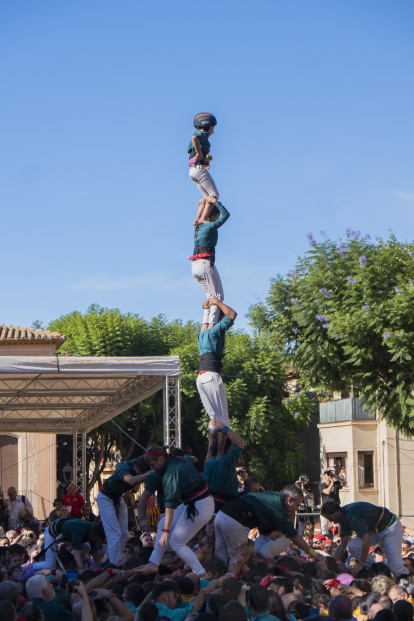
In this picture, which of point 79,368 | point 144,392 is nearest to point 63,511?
point 79,368

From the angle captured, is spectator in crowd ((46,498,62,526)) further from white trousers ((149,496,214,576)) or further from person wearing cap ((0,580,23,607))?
person wearing cap ((0,580,23,607))

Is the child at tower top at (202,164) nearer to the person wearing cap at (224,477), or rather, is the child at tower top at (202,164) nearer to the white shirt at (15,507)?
the person wearing cap at (224,477)

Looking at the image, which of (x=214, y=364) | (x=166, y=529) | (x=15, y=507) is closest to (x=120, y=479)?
(x=166, y=529)

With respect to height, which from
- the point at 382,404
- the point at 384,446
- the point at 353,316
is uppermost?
the point at 353,316

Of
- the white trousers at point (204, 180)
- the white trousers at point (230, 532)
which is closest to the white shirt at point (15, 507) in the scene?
the white trousers at point (204, 180)

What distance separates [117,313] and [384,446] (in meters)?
15.1

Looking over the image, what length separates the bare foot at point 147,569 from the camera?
8.53m

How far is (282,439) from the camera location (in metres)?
42.3

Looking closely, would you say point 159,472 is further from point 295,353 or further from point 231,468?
point 295,353

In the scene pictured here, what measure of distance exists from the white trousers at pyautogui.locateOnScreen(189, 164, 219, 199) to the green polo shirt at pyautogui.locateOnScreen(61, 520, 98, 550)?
16.3 ft

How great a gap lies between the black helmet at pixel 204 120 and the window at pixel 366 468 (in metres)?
30.7

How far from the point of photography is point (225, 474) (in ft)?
35.5

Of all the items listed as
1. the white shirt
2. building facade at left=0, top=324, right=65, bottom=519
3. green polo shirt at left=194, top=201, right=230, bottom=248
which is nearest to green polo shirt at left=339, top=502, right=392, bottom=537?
green polo shirt at left=194, top=201, right=230, bottom=248

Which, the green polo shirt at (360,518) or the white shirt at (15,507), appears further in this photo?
the white shirt at (15,507)
